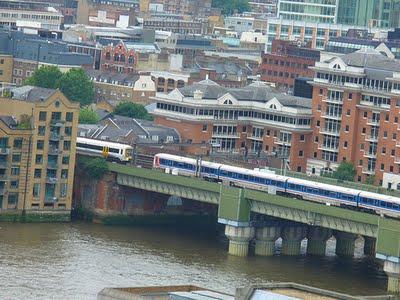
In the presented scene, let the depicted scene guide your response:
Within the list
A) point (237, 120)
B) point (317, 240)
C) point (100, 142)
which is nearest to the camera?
point (317, 240)

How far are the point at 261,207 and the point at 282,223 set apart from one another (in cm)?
196

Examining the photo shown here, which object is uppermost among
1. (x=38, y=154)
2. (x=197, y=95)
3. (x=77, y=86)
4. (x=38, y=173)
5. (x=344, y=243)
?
(x=197, y=95)

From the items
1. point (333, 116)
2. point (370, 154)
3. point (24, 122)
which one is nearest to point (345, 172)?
point (370, 154)

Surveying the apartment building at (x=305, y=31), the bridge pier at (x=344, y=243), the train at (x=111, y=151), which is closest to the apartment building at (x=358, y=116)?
the bridge pier at (x=344, y=243)

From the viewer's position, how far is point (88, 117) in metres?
132

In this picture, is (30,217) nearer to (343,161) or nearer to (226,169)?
(226,169)

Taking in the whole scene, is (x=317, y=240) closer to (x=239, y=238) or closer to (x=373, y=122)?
(x=239, y=238)

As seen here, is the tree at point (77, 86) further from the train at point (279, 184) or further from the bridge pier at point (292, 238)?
the bridge pier at point (292, 238)

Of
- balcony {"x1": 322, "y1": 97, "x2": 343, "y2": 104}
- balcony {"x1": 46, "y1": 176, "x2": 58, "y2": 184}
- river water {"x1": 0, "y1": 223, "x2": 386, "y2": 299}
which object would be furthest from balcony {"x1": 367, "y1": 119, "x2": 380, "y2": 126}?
balcony {"x1": 46, "y1": 176, "x2": 58, "y2": 184}

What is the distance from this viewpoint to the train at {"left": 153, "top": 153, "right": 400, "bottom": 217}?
106 meters

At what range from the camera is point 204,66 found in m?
167

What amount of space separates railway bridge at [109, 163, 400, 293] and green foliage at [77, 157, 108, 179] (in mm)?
1491

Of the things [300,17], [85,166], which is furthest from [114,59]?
[85,166]

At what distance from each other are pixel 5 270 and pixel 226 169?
21.4 metres
